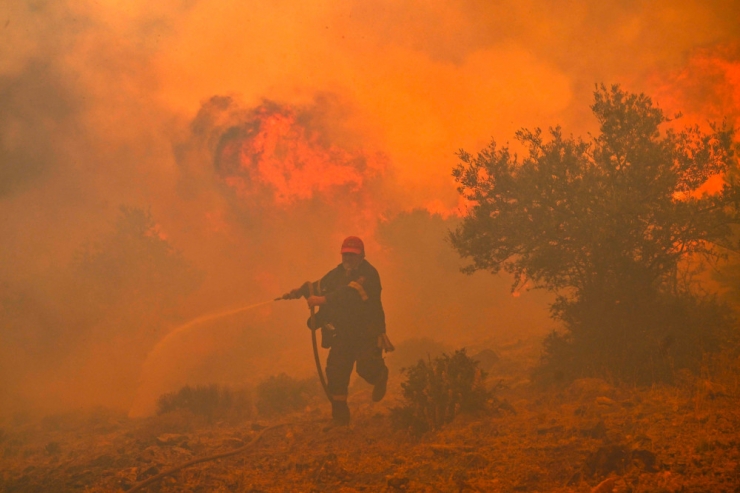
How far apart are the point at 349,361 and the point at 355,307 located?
2.88 feet

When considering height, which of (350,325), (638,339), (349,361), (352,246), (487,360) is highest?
(352,246)

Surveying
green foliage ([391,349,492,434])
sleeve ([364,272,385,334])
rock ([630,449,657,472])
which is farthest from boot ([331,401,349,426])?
rock ([630,449,657,472])

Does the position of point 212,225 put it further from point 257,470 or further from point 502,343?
point 257,470

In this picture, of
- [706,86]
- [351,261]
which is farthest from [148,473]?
[706,86]

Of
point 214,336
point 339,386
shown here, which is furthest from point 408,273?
point 339,386

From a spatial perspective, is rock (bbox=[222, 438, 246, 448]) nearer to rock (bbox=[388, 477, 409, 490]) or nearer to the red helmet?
rock (bbox=[388, 477, 409, 490])

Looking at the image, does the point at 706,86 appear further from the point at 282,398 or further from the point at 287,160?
the point at 282,398

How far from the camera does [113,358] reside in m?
26.1

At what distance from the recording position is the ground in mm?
4527

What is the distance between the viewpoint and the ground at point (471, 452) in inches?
178

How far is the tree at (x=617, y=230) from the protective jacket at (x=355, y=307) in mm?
3008

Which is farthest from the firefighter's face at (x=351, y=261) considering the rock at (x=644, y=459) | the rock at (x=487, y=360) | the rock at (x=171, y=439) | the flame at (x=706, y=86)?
the flame at (x=706, y=86)

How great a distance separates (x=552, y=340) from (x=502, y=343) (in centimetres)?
795

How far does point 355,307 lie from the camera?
849cm
